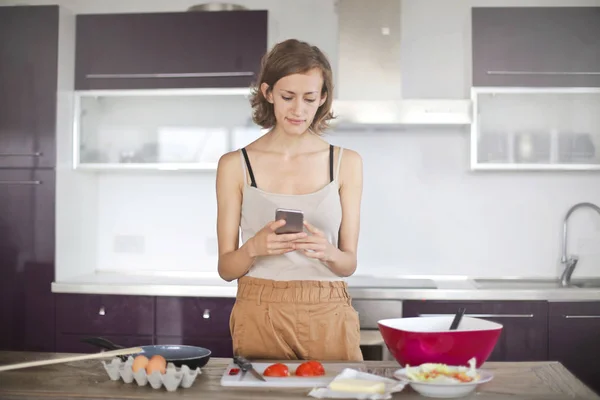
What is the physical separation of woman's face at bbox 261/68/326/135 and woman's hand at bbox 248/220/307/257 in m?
0.38

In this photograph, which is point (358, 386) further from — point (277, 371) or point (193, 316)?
point (193, 316)

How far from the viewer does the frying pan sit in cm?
192

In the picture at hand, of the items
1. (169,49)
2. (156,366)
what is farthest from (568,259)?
(156,366)

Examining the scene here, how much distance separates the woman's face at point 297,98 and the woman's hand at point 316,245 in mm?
359

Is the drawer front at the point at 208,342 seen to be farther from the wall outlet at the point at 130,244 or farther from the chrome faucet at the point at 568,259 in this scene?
the chrome faucet at the point at 568,259

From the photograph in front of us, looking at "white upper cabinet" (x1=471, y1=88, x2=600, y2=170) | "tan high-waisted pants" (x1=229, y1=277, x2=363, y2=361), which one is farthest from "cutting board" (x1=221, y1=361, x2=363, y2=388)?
"white upper cabinet" (x1=471, y1=88, x2=600, y2=170)

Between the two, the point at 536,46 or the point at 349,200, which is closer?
the point at 349,200

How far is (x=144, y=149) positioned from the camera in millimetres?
4324

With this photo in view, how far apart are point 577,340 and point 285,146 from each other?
2196 millimetres

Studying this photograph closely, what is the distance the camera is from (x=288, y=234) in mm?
2080

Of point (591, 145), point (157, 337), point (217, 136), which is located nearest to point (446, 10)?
point (591, 145)

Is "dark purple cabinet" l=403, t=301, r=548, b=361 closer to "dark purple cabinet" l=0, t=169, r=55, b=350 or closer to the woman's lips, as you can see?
the woman's lips

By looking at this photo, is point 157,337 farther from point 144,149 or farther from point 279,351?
point 279,351

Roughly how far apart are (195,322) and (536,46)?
229cm
